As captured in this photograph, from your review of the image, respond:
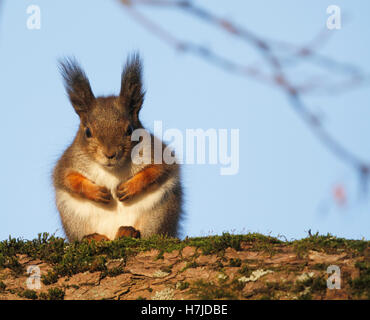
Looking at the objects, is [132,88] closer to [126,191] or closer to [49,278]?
[126,191]

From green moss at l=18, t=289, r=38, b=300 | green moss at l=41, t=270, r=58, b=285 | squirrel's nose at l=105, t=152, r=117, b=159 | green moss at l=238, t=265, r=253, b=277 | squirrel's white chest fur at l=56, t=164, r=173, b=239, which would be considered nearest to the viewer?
green moss at l=238, t=265, r=253, b=277

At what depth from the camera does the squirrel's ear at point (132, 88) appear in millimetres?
6473

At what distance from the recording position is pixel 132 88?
6496 mm

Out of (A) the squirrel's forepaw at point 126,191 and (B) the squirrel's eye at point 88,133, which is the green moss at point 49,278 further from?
(B) the squirrel's eye at point 88,133

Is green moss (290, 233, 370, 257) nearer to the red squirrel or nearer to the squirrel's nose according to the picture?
the red squirrel

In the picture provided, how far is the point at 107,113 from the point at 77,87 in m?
0.59

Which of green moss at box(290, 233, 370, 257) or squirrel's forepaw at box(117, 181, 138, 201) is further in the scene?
squirrel's forepaw at box(117, 181, 138, 201)

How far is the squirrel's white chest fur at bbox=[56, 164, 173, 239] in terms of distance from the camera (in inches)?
242

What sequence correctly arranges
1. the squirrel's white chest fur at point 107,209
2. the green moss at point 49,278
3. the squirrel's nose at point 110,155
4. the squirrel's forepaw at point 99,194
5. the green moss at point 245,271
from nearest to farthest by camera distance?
1. the green moss at point 245,271
2. the green moss at point 49,278
3. the squirrel's nose at point 110,155
4. the squirrel's forepaw at point 99,194
5. the squirrel's white chest fur at point 107,209

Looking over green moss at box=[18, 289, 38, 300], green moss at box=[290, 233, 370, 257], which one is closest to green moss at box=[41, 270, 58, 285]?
green moss at box=[18, 289, 38, 300]

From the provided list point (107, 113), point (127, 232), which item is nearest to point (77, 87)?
point (107, 113)

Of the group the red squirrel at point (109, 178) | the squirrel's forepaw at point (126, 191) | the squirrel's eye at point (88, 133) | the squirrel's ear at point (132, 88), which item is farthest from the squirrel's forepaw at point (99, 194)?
the squirrel's ear at point (132, 88)

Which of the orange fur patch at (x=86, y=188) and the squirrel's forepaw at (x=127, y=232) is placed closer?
the squirrel's forepaw at (x=127, y=232)
